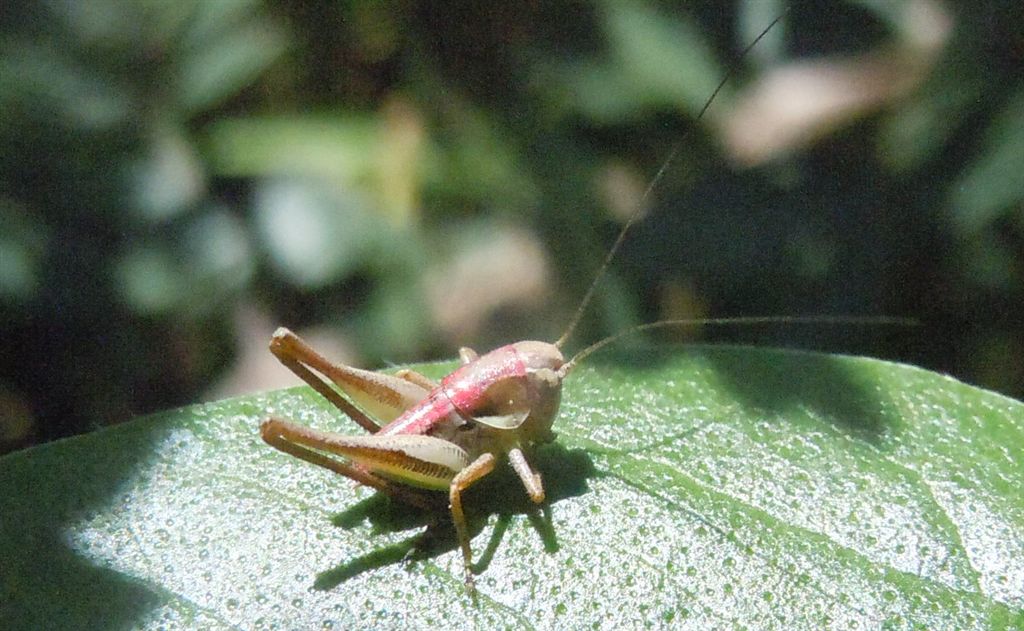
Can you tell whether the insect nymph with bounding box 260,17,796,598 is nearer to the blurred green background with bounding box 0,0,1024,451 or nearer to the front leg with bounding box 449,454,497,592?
the front leg with bounding box 449,454,497,592

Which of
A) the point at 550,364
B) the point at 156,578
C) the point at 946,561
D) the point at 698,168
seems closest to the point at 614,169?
the point at 698,168

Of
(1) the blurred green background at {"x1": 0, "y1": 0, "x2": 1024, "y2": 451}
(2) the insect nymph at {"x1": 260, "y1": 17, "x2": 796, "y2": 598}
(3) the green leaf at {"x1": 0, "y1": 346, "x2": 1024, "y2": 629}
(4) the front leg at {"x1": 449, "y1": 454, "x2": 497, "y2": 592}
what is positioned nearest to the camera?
(3) the green leaf at {"x1": 0, "y1": 346, "x2": 1024, "y2": 629}

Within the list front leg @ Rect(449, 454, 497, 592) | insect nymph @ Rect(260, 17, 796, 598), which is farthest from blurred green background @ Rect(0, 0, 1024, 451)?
front leg @ Rect(449, 454, 497, 592)

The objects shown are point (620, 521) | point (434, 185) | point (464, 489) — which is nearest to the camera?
point (620, 521)

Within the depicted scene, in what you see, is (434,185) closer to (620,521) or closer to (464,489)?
(464,489)

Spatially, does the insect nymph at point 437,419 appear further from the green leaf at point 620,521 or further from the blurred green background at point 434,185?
the blurred green background at point 434,185

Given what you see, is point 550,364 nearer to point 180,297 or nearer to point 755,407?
point 755,407

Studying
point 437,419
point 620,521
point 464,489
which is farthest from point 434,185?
point 620,521
